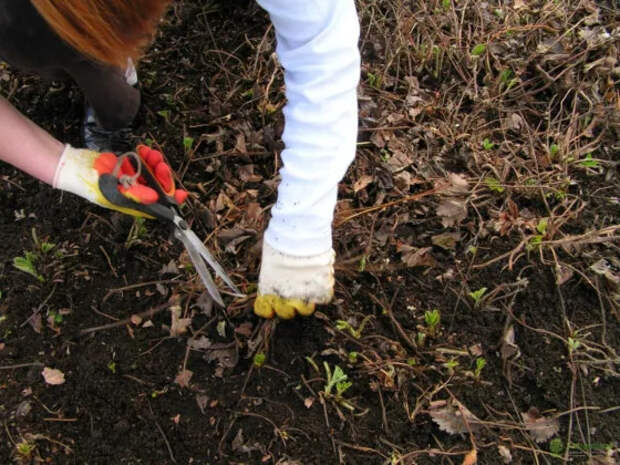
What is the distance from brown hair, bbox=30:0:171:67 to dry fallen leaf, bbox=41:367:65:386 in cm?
97

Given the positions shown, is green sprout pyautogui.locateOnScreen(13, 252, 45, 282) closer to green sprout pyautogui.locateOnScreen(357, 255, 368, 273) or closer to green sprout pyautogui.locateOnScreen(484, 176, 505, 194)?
green sprout pyautogui.locateOnScreen(357, 255, 368, 273)

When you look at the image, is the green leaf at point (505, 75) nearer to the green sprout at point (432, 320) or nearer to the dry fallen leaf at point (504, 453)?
the green sprout at point (432, 320)

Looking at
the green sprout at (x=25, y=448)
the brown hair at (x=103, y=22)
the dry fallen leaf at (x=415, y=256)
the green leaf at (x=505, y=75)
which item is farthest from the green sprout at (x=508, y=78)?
the green sprout at (x=25, y=448)

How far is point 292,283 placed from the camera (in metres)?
1.55

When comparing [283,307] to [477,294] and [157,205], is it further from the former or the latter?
[477,294]

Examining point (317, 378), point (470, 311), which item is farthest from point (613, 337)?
point (317, 378)

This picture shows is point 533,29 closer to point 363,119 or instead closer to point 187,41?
point 363,119

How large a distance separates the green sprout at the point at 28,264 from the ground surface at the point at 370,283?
0.02m

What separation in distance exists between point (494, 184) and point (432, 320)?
2.01ft

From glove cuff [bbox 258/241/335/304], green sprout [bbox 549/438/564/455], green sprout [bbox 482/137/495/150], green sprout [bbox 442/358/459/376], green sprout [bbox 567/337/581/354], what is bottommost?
green sprout [bbox 549/438/564/455]

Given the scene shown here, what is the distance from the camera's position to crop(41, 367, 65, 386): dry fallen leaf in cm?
166

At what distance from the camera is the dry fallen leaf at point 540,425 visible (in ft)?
5.12

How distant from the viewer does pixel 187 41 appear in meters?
2.42

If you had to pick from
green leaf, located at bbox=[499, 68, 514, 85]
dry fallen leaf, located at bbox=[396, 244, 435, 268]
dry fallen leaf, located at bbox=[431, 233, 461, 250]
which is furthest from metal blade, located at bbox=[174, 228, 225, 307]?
green leaf, located at bbox=[499, 68, 514, 85]
